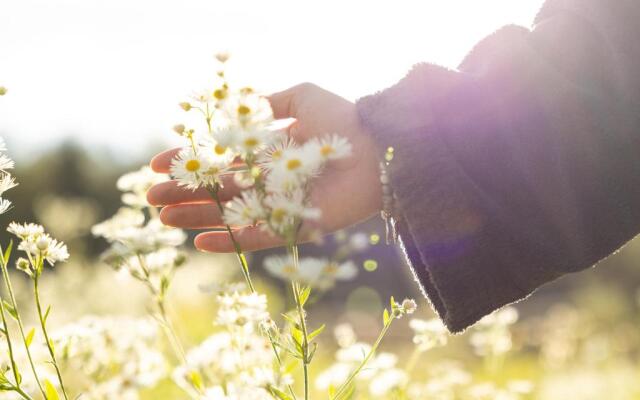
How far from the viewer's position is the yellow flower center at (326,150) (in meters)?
1.15

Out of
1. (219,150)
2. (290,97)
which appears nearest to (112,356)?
(290,97)

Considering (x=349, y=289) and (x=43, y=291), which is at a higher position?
(x=43, y=291)

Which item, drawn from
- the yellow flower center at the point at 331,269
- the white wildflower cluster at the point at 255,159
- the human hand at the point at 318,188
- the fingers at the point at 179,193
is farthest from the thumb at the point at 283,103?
the yellow flower center at the point at 331,269

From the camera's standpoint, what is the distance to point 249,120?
48.1 inches

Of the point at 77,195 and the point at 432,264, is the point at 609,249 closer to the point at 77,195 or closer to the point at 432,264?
the point at 432,264

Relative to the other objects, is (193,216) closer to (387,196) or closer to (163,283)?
(163,283)

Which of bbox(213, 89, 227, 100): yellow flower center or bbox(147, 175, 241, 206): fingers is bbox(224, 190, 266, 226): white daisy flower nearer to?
bbox(213, 89, 227, 100): yellow flower center

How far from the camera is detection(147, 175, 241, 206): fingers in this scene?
1.83 metres

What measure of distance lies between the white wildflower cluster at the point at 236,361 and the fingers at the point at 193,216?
328 millimetres

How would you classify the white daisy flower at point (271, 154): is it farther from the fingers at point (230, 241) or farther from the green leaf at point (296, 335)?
the fingers at point (230, 241)

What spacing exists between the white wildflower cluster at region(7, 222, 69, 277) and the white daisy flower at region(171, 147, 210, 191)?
0.28 m

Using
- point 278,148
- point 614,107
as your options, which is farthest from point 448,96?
point 278,148

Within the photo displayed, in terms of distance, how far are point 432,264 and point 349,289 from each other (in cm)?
1088

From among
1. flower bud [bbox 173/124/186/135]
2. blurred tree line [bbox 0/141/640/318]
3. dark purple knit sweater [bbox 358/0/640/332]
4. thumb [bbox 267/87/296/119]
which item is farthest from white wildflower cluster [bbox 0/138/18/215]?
blurred tree line [bbox 0/141/640/318]
